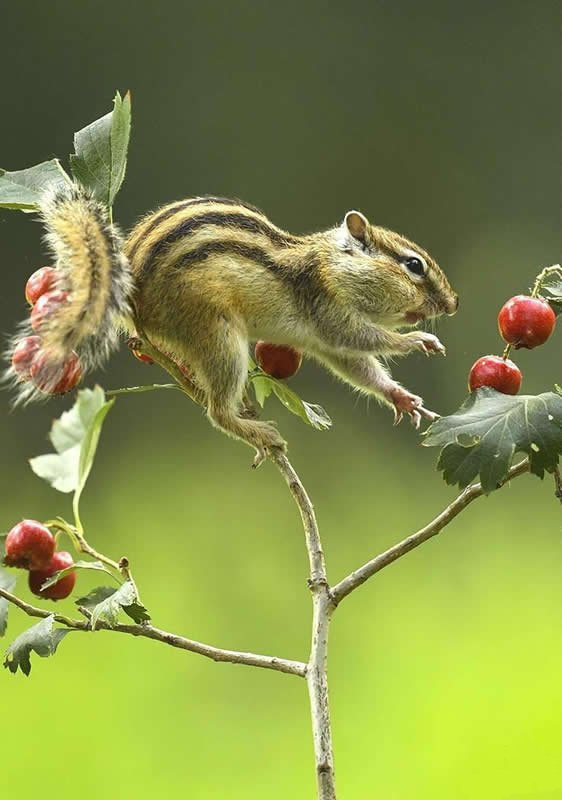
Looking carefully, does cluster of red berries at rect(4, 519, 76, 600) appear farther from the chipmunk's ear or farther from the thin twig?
the chipmunk's ear

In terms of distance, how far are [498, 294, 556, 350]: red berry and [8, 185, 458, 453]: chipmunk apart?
0.49 feet

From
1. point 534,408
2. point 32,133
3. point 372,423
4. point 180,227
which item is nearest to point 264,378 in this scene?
point 180,227

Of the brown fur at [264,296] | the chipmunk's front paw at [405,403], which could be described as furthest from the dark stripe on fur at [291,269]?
the chipmunk's front paw at [405,403]

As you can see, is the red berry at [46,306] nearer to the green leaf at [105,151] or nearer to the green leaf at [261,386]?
the green leaf at [105,151]

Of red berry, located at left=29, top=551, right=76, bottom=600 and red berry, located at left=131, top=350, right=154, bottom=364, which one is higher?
red berry, located at left=131, top=350, right=154, bottom=364

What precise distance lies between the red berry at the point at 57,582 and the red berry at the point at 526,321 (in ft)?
1.19

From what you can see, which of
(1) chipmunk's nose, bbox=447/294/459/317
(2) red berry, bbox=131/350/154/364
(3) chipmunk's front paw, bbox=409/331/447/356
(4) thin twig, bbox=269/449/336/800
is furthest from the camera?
(1) chipmunk's nose, bbox=447/294/459/317

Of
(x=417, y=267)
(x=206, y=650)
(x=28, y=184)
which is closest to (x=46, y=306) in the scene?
(x=28, y=184)

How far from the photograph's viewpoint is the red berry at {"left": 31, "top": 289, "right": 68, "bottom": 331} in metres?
0.84

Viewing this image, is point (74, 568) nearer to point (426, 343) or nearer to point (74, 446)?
point (74, 446)

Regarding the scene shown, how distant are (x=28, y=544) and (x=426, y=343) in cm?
42

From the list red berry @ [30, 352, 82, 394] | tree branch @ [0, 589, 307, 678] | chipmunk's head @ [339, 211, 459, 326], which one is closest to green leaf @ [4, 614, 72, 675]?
tree branch @ [0, 589, 307, 678]

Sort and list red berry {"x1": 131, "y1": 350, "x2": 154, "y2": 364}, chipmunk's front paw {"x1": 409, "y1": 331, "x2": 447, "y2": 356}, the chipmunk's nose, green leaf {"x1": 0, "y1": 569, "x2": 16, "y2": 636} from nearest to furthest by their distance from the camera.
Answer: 1. green leaf {"x1": 0, "y1": 569, "x2": 16, "y2": 636}
2. red berry {"x1": 131, "y1": 350, "x2": 154, "y2": 364}
3. chipmunk's front paw {"x1": 409, "y1": 331, "x2": 447, "y2": 356}
4. the chipmunk's nose

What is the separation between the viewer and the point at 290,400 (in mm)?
946
